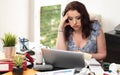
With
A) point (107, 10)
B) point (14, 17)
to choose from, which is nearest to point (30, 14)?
point (14, 17)

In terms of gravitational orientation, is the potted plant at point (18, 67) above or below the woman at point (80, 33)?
below

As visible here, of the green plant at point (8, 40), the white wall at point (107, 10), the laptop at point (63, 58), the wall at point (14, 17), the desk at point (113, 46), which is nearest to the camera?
the laptop at point (63, 58)

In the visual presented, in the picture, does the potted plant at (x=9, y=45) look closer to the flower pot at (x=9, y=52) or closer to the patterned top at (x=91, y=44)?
the flower pot at (x=9, y=52)

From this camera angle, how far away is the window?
3986mm

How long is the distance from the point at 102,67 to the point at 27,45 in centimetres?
91

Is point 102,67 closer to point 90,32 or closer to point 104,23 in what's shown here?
point 90,32

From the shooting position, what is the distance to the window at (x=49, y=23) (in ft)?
13.1

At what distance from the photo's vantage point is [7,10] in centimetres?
337

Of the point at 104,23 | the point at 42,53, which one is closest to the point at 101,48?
the point at 42,53

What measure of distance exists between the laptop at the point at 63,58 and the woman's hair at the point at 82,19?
650 mm

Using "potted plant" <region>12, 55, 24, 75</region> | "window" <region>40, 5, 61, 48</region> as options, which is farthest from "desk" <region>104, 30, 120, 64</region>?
"potted plant" <region>12, 55, 24, 75</region>

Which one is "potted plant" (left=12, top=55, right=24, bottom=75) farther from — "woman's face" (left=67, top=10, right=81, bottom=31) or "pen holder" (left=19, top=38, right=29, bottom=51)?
"woman's face" (left=67, top=10, right=81, bottom=31)

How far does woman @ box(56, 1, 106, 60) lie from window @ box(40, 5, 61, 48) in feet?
4.75

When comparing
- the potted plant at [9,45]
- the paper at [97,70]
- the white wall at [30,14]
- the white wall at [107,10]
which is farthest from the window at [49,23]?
the paper at [97,70]
